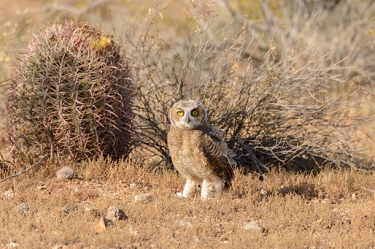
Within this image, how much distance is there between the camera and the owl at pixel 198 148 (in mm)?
6215

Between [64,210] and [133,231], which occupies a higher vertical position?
[64,210]

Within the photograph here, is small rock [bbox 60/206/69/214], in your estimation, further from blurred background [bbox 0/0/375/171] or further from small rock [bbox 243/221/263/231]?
blurred background [bbox 0/0/375/171]

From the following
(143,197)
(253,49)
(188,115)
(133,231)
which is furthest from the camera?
(253,49)

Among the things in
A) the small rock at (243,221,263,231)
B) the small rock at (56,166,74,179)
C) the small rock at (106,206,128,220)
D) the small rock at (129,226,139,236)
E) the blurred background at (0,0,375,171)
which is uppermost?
the blurred background at (0,0,375,171)

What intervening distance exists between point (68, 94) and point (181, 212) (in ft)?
6.54

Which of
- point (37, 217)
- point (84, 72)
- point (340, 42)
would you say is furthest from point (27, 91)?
point (340, 42)

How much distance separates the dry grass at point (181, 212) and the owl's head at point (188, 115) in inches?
33.0

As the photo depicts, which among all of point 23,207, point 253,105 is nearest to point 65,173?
point 23,207

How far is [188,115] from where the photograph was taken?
614cm

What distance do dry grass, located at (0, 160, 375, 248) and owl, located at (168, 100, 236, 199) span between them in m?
0.28

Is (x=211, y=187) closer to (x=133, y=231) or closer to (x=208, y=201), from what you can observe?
(x=208, y=201)

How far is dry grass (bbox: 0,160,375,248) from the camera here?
5250 millimetres

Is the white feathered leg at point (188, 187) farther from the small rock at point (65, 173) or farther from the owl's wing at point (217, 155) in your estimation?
the small rock at point (65, 173)

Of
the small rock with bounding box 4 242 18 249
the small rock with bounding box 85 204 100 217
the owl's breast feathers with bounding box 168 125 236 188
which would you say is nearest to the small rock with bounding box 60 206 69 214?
the small rock with bounding box 85 204 100 217
